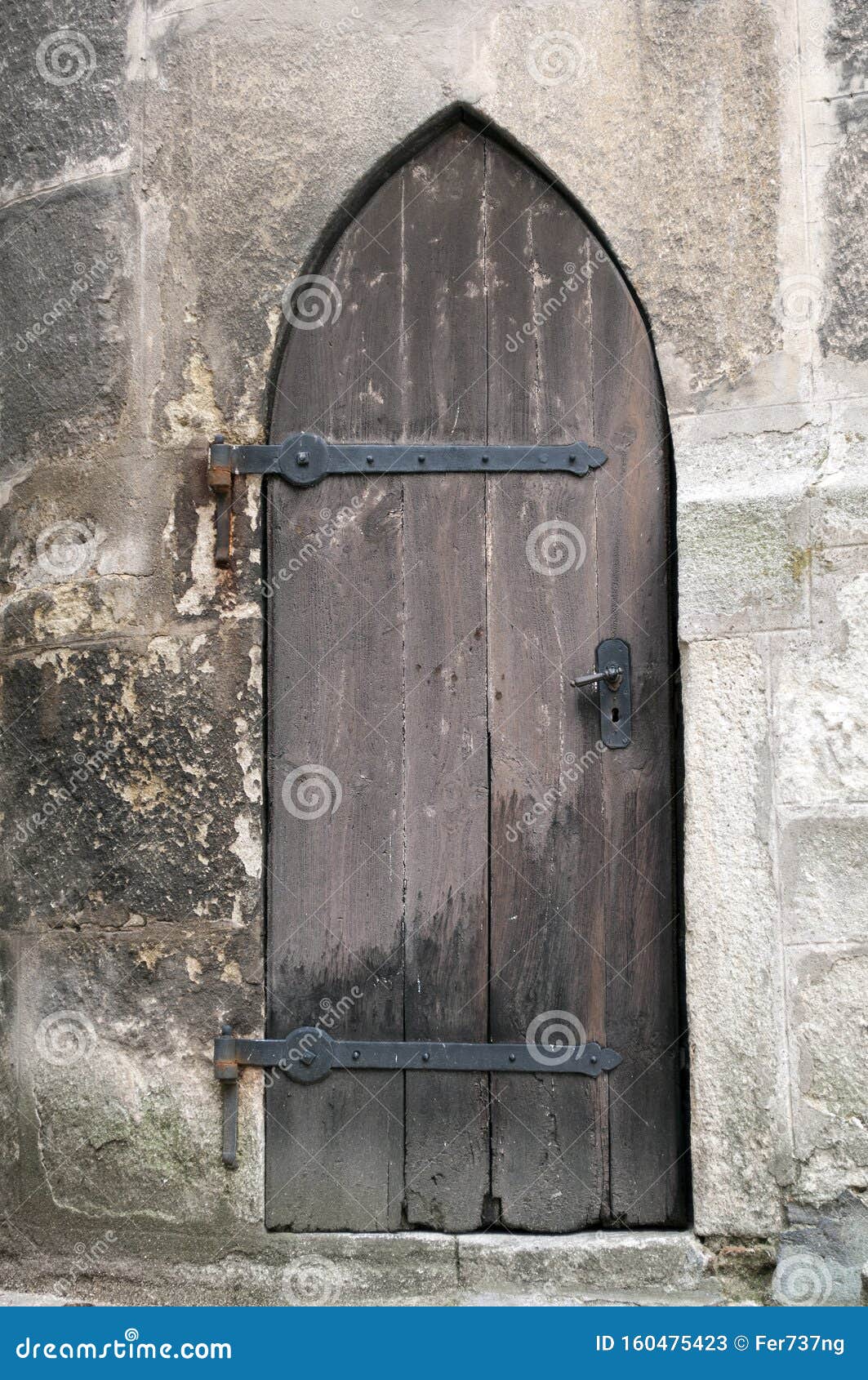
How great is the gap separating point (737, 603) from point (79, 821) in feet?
4.57

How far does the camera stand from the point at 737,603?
8.69 feet

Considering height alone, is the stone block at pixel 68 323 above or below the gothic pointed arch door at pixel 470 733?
above

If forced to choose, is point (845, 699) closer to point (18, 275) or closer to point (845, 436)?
point (845, 436)
